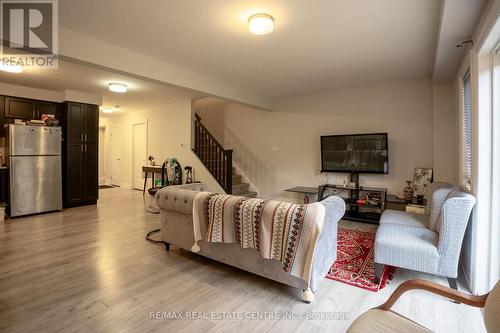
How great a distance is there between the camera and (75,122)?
5.25 metres

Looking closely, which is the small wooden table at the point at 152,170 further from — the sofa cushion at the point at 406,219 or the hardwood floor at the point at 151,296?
the sofa cushion at the point at 406,219

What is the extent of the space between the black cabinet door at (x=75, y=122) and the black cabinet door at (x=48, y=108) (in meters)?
0.42

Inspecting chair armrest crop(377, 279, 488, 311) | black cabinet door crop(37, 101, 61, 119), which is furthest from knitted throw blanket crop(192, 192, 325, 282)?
black cabinet door crop(37, 101, 61, 119)

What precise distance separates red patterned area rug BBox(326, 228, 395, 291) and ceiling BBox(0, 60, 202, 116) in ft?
11.4

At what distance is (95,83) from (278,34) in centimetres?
378

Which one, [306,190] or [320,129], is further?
[320,129]

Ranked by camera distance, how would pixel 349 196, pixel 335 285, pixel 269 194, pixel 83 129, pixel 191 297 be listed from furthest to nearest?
1. pixel 269 194
2. pixel 83 129
3. pixel 349 196
4. pixel 335 285
5. pixel 191 297

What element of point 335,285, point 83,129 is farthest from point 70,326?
point 83,129

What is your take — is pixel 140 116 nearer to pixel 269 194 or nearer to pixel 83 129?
pixel 83 129

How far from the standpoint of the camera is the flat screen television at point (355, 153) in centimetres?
420

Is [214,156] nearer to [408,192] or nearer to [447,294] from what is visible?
[408,192]

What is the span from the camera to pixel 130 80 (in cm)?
440

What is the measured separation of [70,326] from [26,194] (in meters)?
4.01

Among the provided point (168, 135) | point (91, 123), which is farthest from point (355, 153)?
point (91, 123)
